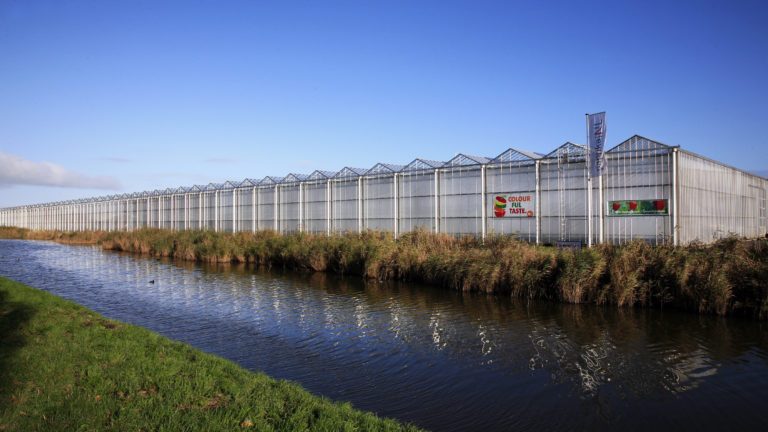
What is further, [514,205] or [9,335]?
[514,205]

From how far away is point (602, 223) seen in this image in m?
28.9

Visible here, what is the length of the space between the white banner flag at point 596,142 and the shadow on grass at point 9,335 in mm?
25835

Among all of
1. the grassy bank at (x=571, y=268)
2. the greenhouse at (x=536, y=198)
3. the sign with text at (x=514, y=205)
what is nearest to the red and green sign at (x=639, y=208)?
the greenhouse at (x=536, y=198)

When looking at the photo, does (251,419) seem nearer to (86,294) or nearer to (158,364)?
(158,364)

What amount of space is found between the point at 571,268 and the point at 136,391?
609 inches

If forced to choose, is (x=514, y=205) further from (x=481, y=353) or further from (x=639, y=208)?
(x=481, y=353)

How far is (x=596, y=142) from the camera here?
93.6 ft

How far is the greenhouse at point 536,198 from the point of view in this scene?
90.1 feet

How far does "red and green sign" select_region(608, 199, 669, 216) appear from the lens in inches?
1059

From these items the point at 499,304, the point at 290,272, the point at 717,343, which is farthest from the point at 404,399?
the point at 290,272

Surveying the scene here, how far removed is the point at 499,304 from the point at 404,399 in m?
10.3

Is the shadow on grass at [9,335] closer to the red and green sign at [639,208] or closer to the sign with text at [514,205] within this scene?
the sign with text at [514,205]

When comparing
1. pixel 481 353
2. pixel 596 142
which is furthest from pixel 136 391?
pixel 596 142

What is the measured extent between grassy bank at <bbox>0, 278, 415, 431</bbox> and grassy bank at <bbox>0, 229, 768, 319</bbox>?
43.3ft
